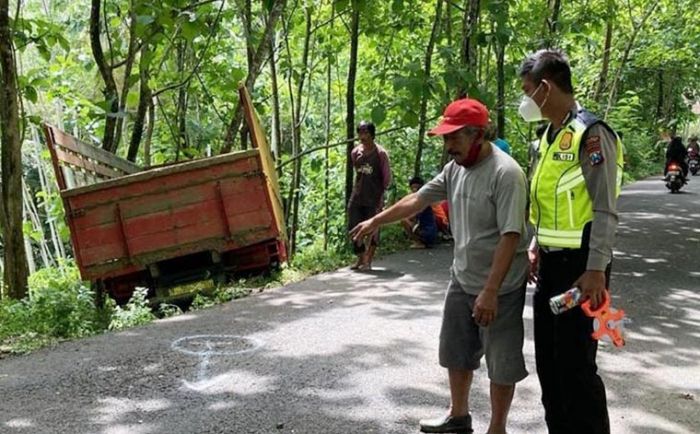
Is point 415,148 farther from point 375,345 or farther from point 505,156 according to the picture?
point 505,156

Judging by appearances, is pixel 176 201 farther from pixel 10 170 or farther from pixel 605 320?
pixel 605 320

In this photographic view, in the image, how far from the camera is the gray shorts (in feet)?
10.2

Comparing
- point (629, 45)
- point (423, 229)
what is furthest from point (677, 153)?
point (423, 229)

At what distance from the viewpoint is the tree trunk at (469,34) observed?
26.1 ft

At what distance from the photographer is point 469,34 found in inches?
317

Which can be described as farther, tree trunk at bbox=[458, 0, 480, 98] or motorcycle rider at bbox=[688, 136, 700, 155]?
motorcycle rider at bbox=[688, 136, 700, 155]

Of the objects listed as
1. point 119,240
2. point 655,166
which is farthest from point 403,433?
point 655,166

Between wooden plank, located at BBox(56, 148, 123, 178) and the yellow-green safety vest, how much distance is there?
215 inches

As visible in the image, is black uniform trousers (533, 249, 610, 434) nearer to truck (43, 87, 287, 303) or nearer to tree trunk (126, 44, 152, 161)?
truck (43, 87, 287, 303)

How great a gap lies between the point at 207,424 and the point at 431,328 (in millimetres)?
2416

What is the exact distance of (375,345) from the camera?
5172 mm

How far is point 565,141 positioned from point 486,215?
529 mm


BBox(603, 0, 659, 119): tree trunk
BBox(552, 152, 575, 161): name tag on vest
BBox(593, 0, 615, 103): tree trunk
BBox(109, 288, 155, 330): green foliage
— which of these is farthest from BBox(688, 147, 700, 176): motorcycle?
BBox(552, 152, 575, 161): name tag on vest

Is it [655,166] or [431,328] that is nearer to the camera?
[431,328]
